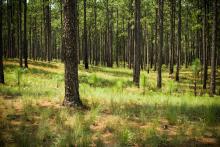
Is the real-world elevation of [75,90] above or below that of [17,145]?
above

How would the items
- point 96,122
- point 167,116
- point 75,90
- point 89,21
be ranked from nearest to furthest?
point 96,122, point 167,116, point 75,90, point 89,21

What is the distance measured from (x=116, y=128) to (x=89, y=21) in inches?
1635

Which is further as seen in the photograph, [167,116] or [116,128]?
[167,116]

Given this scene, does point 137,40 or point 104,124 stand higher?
point 137,40

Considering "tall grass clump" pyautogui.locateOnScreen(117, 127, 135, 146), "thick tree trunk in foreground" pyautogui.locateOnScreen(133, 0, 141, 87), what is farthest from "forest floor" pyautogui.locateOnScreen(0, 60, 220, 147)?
"thick tree trunk in foreground" pyautogui.locateOnScreen(133, 0, 141, 87)

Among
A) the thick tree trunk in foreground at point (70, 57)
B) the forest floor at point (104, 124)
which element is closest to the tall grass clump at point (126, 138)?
the forest floor at point (104, 124)

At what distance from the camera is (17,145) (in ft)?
21.1

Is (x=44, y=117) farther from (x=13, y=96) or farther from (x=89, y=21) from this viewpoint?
(x=89, y=21)

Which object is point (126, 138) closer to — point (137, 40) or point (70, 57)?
point (70, 57)

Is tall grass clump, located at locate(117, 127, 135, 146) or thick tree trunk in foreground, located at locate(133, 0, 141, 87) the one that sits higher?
thick tree trunk in foreground, located at locate(133, 0, 141, 87)

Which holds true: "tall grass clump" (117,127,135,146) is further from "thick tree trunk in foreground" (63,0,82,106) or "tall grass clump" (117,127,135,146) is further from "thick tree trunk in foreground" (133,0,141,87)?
"thick tree trunk in foreground" (133,0,141,87)

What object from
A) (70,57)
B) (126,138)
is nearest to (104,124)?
(126,138)

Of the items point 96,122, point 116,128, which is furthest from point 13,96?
point 116,128

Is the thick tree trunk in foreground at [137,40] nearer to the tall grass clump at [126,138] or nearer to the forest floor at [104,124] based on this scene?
the forest floor at [104,124]
